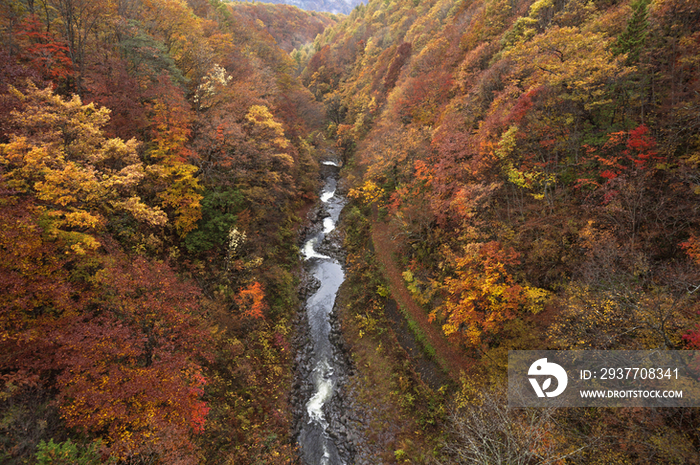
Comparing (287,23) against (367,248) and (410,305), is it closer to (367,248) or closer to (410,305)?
(367,248)

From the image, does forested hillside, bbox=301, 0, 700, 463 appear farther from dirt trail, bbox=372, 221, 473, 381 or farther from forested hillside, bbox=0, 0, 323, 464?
forested hillside, bbox=0, 0, 323, 464

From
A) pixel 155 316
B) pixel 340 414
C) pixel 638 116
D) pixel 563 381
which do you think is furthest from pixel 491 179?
pixel 155 316

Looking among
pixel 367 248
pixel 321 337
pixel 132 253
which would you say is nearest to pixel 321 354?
pixel 321 337

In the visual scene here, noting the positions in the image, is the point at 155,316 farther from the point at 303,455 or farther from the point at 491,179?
the point at 491,179

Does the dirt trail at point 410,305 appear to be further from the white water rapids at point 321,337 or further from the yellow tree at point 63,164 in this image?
the yellow tree at point 63,164

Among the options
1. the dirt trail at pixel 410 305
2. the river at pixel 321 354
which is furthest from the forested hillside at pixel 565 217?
Answer: the river at pixel 321 354

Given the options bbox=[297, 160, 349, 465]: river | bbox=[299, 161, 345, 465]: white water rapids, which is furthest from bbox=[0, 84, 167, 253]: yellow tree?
bbox=[299, 161, 345, 465]: white water rapids
